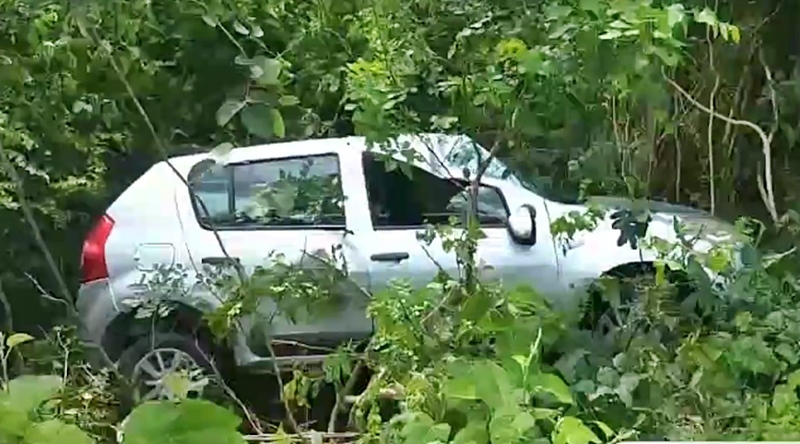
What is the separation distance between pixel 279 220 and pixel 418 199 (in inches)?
15.4

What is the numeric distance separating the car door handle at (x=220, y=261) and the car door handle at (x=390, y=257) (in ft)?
1.26

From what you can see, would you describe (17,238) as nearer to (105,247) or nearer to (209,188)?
(105,247)

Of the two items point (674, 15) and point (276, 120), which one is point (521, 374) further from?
point (674, 15)

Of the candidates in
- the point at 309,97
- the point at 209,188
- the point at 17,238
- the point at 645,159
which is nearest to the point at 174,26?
the point at 309,97

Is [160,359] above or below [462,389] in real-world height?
below

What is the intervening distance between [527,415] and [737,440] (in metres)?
0.56

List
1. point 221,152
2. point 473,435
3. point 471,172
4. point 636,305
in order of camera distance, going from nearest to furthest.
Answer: point 473,435, point 221,152, point 636,305, point 471,172

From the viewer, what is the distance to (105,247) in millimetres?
3086

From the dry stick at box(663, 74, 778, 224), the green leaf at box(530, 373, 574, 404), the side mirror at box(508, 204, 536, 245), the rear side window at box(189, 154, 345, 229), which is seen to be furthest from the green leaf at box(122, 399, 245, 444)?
the dry stick at box(663, 74, 778, 224)

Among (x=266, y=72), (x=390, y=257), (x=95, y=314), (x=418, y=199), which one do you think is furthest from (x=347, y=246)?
(x=266, y=72)

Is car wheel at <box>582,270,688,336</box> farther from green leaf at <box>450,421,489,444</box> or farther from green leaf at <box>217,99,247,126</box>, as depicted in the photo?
green leaf at <box>217,99,247,126</box>

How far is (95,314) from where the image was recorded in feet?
9.76

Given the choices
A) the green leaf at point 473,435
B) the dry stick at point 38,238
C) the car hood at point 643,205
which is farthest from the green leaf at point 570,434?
the dry stick at point 38,238

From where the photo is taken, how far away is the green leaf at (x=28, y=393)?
156 centimetres
